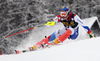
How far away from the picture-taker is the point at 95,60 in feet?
6.30

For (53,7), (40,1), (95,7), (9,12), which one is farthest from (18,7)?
(95,7)

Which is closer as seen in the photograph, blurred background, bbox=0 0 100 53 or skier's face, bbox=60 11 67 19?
skier's face, bbox=60 11 67 19

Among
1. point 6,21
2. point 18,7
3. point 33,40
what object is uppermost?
point 18,7

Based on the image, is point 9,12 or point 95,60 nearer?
point 95,60

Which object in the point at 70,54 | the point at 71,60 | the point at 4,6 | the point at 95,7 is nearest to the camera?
the point at 71,60

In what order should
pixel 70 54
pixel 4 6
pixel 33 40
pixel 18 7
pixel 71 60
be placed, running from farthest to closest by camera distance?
pixel 18 7 → pixel 4 6 → pixel 33 40 → pixel 70 54 → pixel 71 60

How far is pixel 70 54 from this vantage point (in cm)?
227

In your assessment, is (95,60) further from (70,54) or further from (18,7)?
(18,7)

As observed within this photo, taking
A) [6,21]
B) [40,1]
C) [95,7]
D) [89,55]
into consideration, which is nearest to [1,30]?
[6,21]

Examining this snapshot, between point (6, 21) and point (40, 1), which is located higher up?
point (40, 1)

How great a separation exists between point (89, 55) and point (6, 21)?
1080 centimetres

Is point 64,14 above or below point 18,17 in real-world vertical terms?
above

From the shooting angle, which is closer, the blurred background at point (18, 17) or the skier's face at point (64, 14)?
the skier's face at point (64, 14)

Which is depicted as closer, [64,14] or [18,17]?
[64,14]
